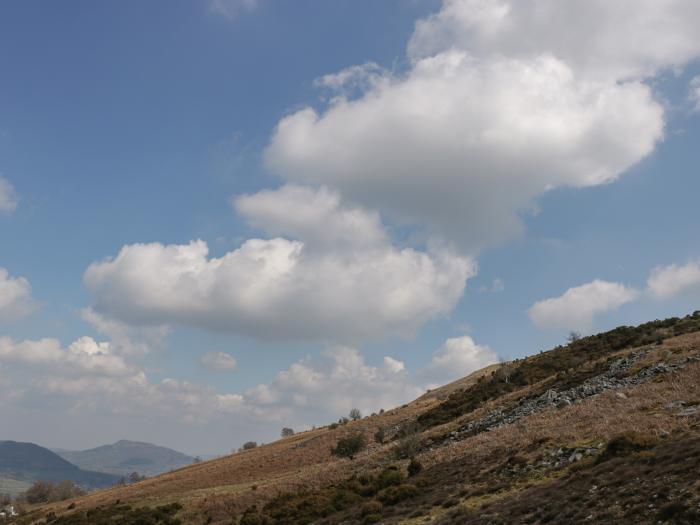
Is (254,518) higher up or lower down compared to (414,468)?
lower down

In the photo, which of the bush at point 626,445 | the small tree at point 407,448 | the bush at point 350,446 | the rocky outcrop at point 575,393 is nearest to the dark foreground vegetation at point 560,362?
the rocky outcrop at point 575,393

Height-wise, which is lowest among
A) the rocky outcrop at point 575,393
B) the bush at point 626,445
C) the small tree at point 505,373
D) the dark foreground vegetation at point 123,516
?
the dark foreground vegetation at point 123,516

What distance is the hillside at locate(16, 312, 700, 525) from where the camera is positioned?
18859 mm

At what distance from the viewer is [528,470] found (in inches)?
1040

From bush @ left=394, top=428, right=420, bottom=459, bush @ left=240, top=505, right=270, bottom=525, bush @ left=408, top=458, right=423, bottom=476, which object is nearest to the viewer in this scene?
bush @ left=408, top=458, right=423, bottom=476

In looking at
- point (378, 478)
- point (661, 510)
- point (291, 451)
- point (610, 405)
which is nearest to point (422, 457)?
point (378, 478)

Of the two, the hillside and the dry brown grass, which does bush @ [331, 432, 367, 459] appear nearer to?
the dry brown grass

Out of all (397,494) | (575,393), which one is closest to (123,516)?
(397,494)

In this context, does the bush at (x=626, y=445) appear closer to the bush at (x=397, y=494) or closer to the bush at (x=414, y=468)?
the bush at (x=397, y=494)

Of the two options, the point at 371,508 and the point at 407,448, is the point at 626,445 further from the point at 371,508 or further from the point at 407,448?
the point at 407,448

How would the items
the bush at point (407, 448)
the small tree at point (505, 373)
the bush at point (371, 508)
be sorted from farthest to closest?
the small tree at point (505, 373), the bush at point (407, 448), the bush at point (371, 508)

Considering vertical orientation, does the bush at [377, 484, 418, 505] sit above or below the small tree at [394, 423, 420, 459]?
below

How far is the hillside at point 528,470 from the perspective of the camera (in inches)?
742

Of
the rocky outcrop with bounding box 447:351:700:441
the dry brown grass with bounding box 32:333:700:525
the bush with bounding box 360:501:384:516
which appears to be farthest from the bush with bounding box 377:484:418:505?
the rocky outcrop with bounding box 447:351:700:441
